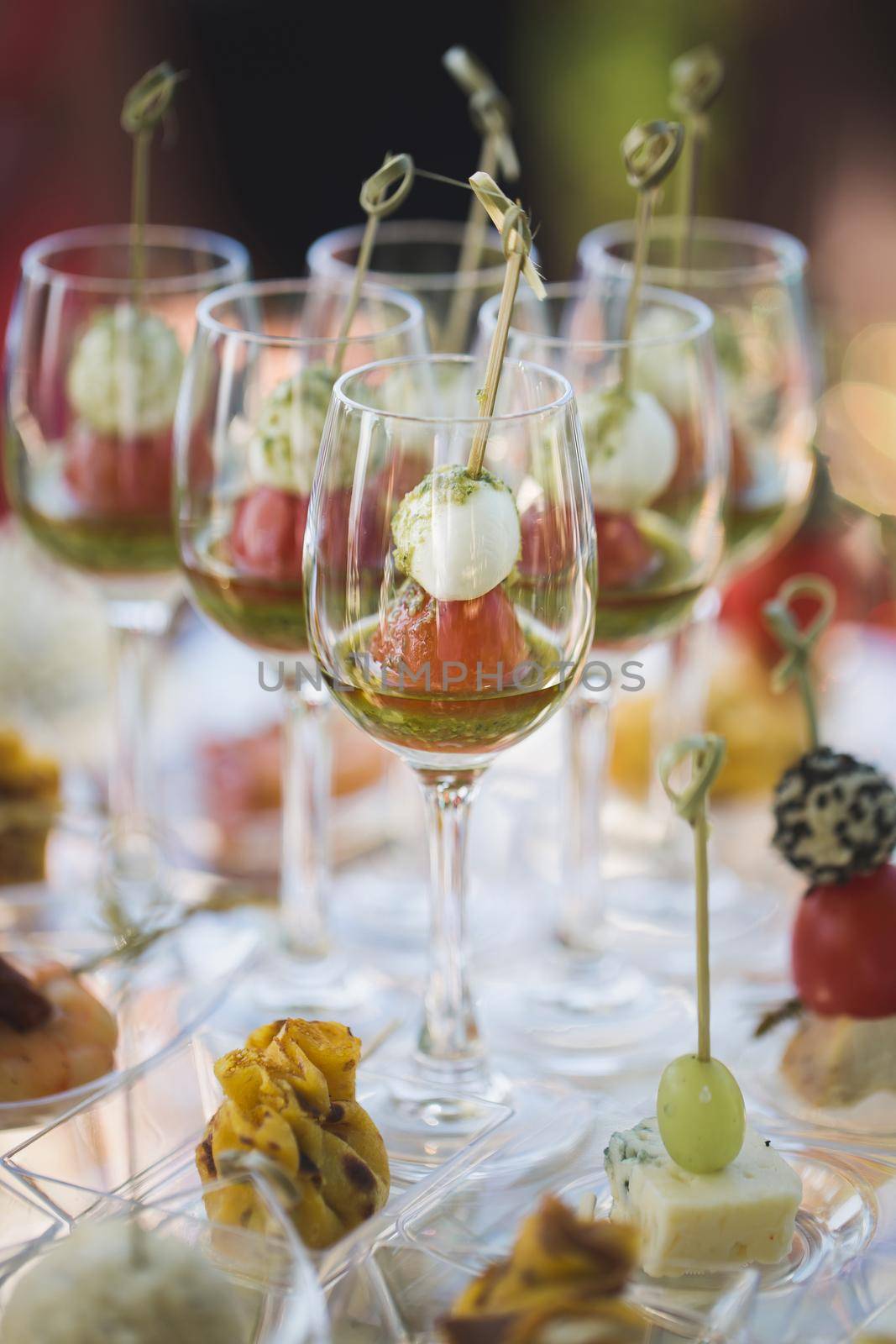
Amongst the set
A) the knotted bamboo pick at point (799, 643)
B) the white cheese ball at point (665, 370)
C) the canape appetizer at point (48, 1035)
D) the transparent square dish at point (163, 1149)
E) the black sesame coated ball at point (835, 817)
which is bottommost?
the transparent square dish at point (163, 1149)

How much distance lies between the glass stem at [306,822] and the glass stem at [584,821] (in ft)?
0.52

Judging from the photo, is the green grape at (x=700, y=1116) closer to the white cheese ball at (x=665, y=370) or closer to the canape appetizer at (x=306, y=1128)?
the canape appetizer at (x=306, y=1128)

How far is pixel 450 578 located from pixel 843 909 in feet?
1.07

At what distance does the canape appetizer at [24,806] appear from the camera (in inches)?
45.5

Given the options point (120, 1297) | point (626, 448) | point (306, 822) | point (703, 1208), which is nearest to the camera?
point (120, 1297)

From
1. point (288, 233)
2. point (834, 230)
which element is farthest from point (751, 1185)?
point (834, 230)

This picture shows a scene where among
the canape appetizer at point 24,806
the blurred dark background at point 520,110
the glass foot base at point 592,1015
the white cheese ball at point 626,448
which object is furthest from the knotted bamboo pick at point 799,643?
the blurred dark background at point 520,110

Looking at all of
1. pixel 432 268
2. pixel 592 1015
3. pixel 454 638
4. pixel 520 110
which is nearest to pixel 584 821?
pixel 592 1015

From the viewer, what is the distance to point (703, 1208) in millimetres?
722

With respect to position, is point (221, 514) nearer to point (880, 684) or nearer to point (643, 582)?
point (643, 582)

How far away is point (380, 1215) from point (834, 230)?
2869mm

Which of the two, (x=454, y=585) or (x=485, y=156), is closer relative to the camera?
(x=454, y=585)

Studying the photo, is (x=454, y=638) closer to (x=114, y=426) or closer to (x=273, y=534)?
(x=273, y=534)

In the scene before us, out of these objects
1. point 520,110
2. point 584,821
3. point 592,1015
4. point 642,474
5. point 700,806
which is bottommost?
point 592,1015
